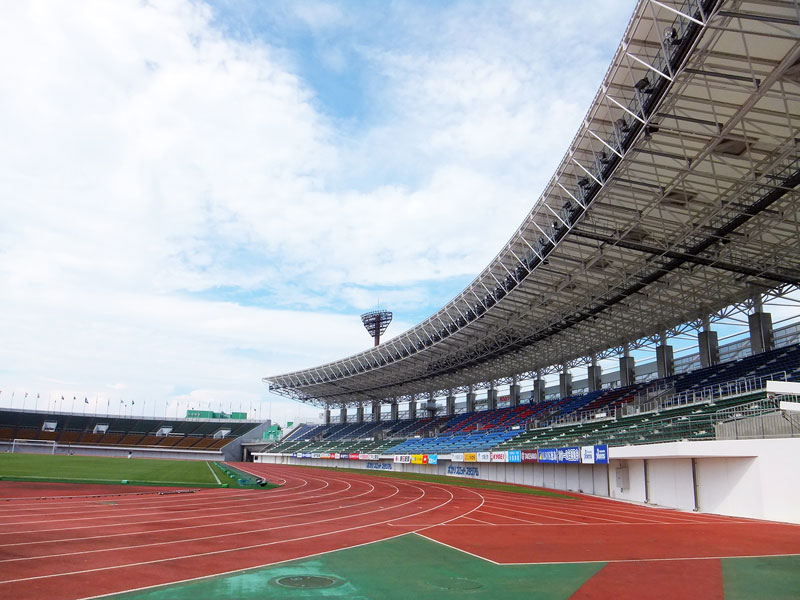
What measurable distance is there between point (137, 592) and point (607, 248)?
90.4 ft

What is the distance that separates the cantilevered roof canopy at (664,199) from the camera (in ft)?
55.4

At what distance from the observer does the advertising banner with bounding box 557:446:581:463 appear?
3212cm

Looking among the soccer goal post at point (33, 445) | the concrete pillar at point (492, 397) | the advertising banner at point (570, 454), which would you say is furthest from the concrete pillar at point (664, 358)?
the soccer goal post at point (33, 445)

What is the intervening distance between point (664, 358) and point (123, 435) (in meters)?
80.0

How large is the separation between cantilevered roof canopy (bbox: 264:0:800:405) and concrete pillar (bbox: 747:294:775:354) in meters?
1.22

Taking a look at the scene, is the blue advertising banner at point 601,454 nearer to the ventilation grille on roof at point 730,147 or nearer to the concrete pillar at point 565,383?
the ventilation grille on roof at point 730,147

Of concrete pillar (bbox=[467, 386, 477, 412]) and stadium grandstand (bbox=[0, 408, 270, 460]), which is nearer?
concrete pillar (bbox=[467, 386, 477, 412])

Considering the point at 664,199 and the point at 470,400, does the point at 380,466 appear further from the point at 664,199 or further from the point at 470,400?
the point at 664,199

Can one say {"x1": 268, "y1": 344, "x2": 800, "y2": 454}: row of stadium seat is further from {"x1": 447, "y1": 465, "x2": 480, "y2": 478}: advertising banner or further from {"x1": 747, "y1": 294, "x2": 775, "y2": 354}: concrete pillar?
{"x1": 447, "y1": 465, "x2": 480, "y2": 478}: advertising banner

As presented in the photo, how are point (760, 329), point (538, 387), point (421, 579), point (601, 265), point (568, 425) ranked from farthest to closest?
1. point (538, 387)
2. point (568, 425)
3. point (760, 329)
4. point (601, 265)
5. point (421, 579)

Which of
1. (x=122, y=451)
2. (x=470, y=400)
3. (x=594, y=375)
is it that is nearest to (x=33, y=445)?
(x=122, y=451)

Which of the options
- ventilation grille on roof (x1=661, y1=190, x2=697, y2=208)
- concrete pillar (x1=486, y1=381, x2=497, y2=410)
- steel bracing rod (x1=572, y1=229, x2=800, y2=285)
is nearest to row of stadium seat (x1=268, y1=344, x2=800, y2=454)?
concrete pillar (x1=486, y1=381, x2=497, y2=410)

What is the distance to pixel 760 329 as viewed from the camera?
3509 cm

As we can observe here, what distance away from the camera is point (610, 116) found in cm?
2031
